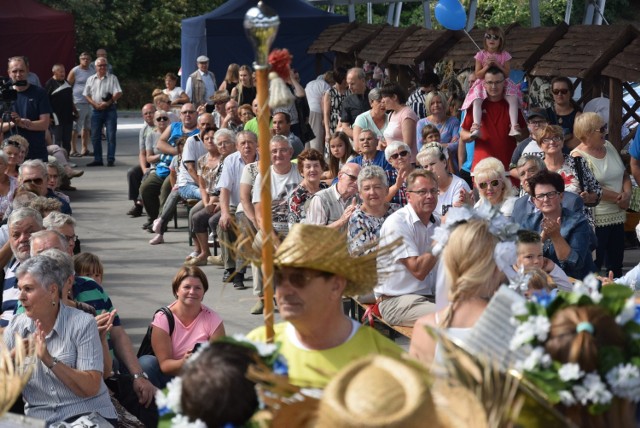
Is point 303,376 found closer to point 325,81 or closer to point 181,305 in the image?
point 181,305

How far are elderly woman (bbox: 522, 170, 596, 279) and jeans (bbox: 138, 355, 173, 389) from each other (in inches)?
108

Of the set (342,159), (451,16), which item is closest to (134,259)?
(342,159)

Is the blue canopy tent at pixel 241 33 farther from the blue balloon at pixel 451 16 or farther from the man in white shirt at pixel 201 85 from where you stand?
the blue balloon at pixel 451 16

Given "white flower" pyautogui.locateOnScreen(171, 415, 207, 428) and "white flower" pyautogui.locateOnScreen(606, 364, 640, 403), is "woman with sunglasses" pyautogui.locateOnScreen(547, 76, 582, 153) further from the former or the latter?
"white flower" pyautogui.locateOnScreen(171, 415, 207, 428)

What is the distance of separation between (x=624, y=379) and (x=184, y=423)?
3.95ft

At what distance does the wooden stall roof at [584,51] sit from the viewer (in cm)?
1216

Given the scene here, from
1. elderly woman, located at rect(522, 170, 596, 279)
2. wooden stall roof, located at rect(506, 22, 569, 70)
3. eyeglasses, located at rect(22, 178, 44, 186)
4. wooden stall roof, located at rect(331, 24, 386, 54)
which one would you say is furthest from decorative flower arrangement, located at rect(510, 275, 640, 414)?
wooden stall roof, located at rect(331, 24, 386, 54)

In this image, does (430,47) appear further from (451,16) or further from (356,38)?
(356,38)

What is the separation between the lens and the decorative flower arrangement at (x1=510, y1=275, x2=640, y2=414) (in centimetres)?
327

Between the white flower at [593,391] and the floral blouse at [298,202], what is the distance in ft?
22.3

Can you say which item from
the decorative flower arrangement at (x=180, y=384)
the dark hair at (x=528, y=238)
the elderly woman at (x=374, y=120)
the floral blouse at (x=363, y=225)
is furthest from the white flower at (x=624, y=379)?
the elderly woman at (x=374, y=120)

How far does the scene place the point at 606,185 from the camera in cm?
1034

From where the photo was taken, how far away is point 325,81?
60.6 ft

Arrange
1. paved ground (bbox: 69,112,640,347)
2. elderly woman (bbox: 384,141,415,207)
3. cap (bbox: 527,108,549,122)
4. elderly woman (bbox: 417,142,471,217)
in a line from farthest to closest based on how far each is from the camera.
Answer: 1. cap (bbox: 527,108,549,122)
2. paved ground (bbox: 69,112,640,347)
3. elderly woman (bbox: 384,141,415,207)
4. elderly woman (bbox: 417,142,471,217)
